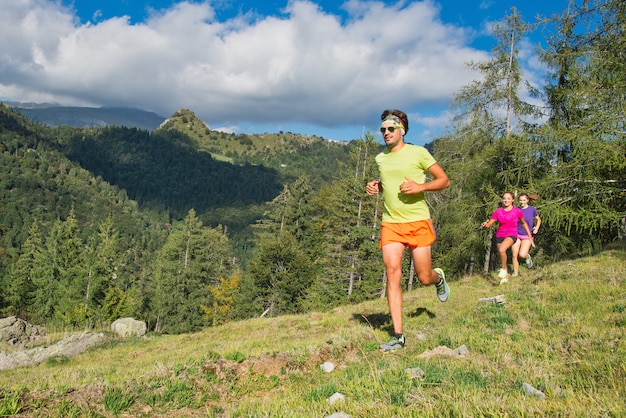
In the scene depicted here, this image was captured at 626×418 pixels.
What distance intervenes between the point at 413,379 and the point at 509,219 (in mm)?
8260

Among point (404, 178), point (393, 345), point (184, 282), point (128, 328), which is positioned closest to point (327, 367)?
point (393, 345)

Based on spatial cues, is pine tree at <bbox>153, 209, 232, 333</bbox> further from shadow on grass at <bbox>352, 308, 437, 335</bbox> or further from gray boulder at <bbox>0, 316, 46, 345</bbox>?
shadow on grass at <bbox>352, 308, 437, 335</bbox>

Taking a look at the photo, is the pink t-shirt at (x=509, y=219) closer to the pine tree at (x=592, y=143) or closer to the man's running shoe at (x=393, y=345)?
the pine tree at (x=592, y=143)

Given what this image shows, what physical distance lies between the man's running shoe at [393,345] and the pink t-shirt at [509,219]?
6560 mm

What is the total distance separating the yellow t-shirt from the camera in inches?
209

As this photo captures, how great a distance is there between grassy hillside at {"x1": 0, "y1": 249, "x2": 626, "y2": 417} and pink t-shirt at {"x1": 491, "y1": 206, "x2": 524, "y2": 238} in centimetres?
400

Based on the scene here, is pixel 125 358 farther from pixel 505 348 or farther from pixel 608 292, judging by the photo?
pixel 608 292

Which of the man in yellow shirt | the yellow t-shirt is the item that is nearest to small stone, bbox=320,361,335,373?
the man in yellow shirt

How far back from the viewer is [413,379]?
11.7 feet

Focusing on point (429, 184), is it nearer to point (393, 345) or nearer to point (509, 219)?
point (393, 345)

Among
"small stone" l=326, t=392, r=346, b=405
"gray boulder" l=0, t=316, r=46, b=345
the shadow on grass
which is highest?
"small stone" l=326, t=392, r=346, b=405

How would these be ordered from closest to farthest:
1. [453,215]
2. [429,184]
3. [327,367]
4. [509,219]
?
[327,367] → [429,184] → [509,219] → [453,215]

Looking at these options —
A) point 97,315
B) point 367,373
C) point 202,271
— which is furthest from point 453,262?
point 97,315

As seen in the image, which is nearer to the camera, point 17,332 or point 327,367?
point 327,367
